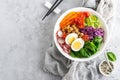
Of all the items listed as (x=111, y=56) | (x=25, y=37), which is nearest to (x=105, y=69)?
(x=111, y=56)

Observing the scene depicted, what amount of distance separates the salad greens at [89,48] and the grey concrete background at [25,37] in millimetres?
146

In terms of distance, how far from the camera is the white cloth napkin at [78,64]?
122 cm

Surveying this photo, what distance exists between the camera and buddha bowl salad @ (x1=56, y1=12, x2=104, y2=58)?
3.95 ft

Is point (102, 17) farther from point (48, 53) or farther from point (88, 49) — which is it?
point (48, 53)

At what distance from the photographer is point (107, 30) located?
3.97 feet

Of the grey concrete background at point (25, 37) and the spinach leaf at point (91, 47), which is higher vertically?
the spinach leaf at point (91, 47)

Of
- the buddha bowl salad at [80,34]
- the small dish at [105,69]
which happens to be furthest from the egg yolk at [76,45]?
the small dish at [105,69]

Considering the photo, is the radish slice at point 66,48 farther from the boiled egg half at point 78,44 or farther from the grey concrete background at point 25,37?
the grey concrete background at point 25,37

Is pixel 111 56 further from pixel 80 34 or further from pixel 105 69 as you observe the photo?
pixel 80 34

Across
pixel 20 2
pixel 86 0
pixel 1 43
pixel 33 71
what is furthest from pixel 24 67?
pixel 86 0

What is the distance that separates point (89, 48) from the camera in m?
1.20

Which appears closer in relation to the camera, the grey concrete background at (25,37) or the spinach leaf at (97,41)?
the spinach leaf at (97,41)

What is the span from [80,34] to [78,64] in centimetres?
13

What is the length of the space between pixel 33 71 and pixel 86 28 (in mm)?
315
